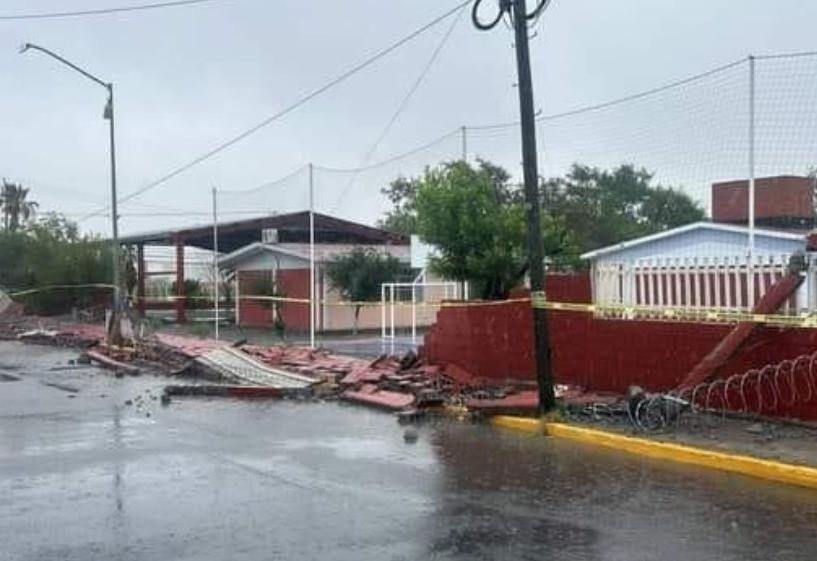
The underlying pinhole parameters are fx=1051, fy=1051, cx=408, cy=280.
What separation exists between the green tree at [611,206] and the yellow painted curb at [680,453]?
12713mm

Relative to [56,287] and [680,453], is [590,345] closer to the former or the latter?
[680,453]

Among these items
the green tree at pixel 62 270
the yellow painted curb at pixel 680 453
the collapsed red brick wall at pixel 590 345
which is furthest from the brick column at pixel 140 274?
the yellow painted curb at pixel 680 453

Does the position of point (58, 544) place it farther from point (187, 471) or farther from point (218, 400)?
point (218, 400)

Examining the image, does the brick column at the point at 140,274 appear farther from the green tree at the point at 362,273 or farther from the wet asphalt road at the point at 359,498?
the wet asphalt road at the point at 359,498

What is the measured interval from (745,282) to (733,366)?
1.22 metres

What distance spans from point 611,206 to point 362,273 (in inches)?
522

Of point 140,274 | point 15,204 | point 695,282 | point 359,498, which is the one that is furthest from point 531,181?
point 15,204

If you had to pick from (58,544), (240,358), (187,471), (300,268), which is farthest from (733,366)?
(300,268)

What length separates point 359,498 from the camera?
9.45m

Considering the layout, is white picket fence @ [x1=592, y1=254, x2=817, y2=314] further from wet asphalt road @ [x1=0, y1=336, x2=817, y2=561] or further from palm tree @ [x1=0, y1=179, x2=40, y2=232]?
palm tree @ [x1=0, y1=179, x2=40, y2=232]

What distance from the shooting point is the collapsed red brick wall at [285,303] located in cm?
4009

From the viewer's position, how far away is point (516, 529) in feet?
26.8

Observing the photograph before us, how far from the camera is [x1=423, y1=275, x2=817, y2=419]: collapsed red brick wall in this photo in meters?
12.9

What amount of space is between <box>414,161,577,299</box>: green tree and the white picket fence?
5866 mm
